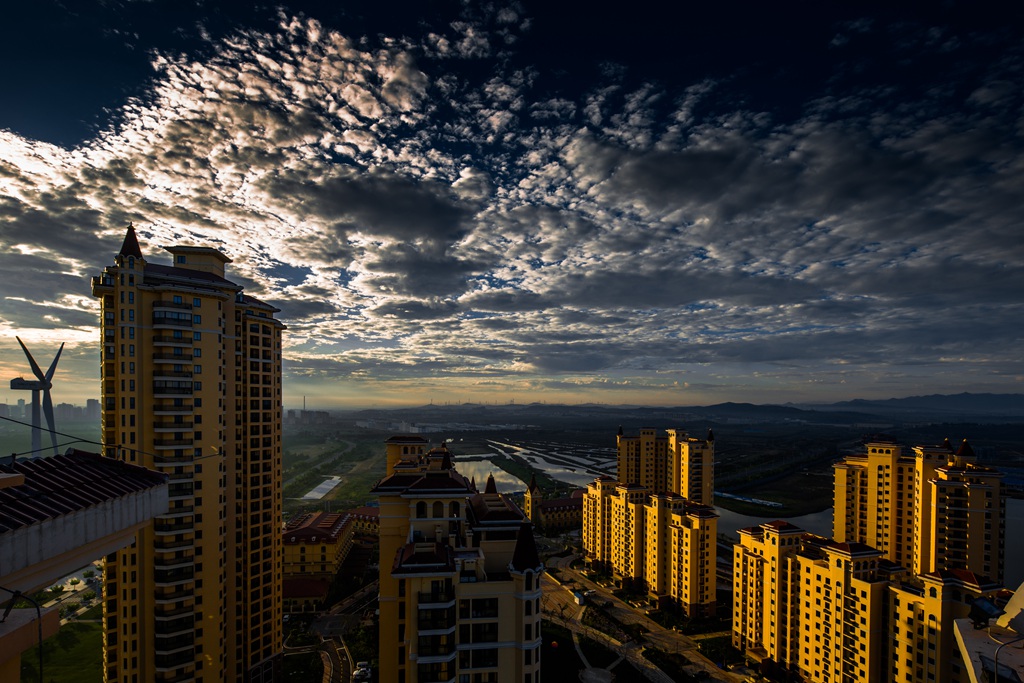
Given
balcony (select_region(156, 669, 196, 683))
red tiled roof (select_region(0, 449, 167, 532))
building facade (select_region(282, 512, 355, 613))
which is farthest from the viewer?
building facade (select_region(282, 512, 355, 613))

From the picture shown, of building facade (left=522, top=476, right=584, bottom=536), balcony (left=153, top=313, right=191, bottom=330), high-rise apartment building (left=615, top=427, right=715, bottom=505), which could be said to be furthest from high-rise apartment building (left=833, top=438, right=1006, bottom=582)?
balcony (left=153, top=313, right=191, bottom=330)

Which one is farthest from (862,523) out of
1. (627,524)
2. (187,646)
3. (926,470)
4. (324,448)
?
(324,448)

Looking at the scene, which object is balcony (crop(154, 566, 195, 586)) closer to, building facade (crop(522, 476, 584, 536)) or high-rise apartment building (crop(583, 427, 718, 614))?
high-rise apartment building (crop(583, 427, 718, 614))

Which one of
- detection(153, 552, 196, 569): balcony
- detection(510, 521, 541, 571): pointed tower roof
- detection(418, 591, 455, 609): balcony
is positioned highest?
detection(510, 521, 541, 571): pointed tower roof

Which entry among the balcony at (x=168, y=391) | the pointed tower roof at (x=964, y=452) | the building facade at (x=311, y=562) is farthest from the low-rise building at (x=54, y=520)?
the pointed tower roof at (x=964, y=452)

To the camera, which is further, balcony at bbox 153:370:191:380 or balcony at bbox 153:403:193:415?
balcony at bbox 153:370:191:380

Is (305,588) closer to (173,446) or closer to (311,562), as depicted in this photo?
(311,562)

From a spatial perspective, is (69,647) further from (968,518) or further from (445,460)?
(968,518)
